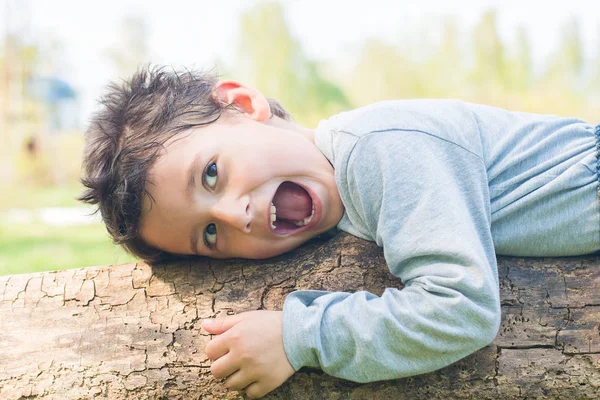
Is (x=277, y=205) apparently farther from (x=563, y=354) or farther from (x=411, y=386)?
(x=563, y=354)

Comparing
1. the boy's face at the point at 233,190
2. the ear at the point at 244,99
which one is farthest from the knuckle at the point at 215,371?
the ear at the point at 244,99

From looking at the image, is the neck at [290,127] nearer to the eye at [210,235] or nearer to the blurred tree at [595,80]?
the eye at [210,235]

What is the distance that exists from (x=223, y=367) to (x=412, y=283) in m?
0.52

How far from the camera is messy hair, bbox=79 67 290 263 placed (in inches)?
67.2

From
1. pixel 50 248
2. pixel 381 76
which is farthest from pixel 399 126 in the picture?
pixel 381 76

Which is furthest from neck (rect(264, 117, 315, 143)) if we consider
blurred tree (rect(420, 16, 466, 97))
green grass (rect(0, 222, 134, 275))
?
blurred tree (rect(420, 16, 466, 97))

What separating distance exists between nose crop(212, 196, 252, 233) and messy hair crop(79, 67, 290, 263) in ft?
0.75

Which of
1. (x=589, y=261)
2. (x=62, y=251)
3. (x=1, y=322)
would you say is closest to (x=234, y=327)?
(x=1, y=322)

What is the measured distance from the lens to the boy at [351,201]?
1.41 metres

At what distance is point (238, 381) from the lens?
1.50 meters

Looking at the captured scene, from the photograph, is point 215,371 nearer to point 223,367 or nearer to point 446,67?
point 223,367

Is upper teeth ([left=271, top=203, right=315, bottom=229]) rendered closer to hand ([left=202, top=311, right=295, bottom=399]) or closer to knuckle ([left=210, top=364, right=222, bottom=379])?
hand ([left=202, top=311, right=295, bottom=399])

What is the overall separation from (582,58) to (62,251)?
11800 millimetres

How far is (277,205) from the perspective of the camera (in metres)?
1.82
